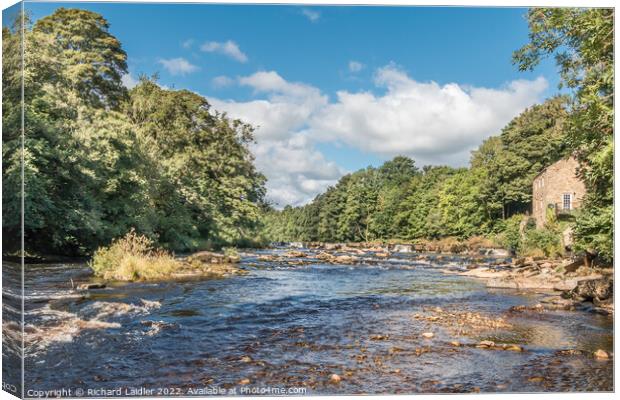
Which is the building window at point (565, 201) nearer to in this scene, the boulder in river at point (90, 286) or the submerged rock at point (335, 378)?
the submerged rock at point (335, 378)

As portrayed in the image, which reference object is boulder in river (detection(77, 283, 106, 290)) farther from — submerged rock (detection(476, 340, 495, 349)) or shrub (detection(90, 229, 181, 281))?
submerged rock (detection(476, 340, 495, 349))

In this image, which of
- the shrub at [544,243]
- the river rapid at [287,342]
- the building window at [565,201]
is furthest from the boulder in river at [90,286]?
the shrub at [544,243]

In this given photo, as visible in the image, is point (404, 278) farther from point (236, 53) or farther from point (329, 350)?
point (236, 53)

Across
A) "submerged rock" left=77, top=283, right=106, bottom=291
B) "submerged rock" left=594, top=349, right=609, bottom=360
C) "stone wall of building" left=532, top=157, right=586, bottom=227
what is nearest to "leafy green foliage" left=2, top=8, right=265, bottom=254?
"submerged rock" left=77, top=283, right=106, bottom=291

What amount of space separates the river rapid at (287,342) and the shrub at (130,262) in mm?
1383

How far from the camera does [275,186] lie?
766 cm

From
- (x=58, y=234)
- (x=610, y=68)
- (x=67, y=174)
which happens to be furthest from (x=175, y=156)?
(x=610, y=68)

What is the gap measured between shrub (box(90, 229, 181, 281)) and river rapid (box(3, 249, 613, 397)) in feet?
4.54

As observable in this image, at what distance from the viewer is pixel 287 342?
682 cm

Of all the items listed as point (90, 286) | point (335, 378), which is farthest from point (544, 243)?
point (335, 378)

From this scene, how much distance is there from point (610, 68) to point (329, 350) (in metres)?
4.97

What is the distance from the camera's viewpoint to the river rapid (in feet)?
17.8

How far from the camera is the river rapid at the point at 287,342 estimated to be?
17.8 ft

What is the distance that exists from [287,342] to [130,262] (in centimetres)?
716
